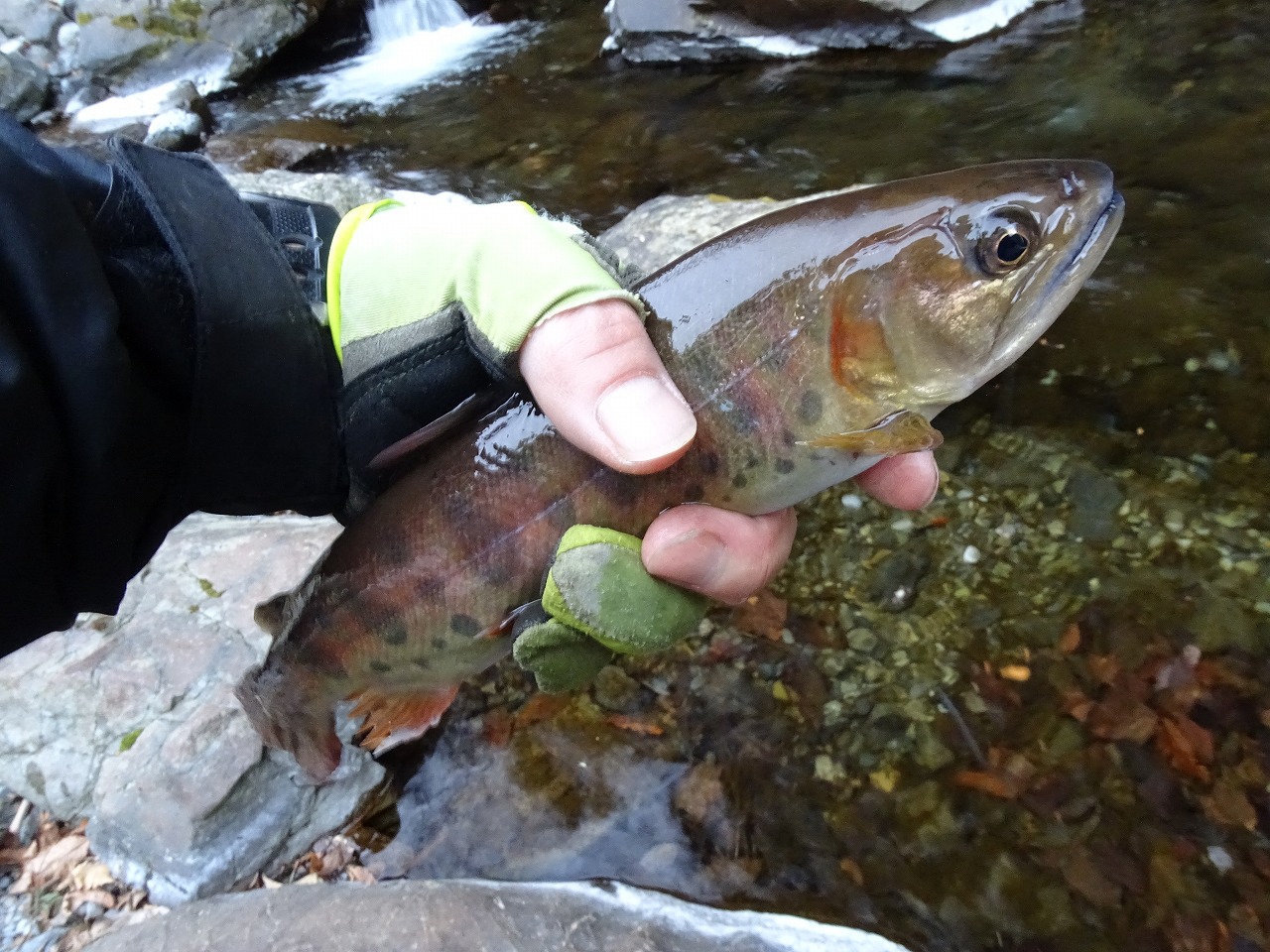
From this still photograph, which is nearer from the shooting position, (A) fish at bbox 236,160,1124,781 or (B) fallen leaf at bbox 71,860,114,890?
(A) fish at bbox 236,160,1124,781

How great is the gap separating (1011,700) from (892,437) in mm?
1877

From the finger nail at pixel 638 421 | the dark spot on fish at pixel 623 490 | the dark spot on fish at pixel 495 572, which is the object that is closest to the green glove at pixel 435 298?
the finger nail at pixel 638 421

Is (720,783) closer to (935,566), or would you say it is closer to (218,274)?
(935,566)

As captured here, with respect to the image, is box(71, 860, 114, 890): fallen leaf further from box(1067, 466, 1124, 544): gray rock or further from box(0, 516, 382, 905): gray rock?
box(1067, 466, 1124, 544): gray rock

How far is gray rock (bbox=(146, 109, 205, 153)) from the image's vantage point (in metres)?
9.48

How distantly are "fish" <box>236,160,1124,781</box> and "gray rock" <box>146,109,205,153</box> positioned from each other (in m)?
8.93

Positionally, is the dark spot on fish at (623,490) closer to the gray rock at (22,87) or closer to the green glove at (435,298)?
the green glove at (435,298)

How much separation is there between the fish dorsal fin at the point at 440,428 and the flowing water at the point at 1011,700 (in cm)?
162

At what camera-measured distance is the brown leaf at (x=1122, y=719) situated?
10.5 feet

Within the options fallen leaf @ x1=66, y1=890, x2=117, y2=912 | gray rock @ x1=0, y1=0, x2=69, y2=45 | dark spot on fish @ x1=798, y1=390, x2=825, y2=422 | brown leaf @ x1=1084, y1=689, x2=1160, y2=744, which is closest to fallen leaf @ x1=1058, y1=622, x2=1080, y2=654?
brown leaf @ x1=1084, y1=689, x2=1160, y2=744

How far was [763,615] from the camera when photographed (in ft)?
12.5

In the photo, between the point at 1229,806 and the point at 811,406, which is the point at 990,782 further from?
the point at 811,406

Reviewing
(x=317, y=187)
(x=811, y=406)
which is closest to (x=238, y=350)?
(x=811, y=406)

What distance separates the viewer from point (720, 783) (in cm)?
333
